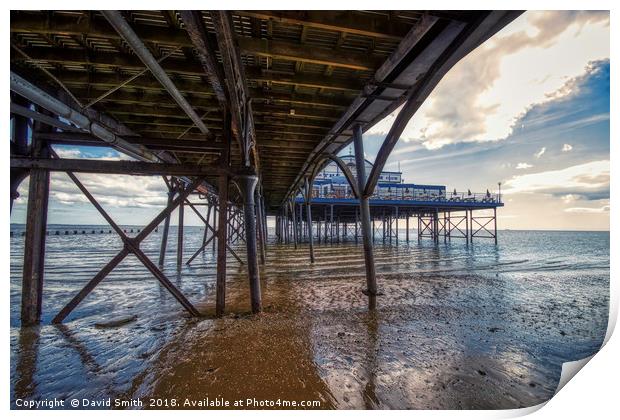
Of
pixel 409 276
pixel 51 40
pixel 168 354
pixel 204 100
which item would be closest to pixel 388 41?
pixel 204 100

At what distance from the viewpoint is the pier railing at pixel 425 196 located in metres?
26.6

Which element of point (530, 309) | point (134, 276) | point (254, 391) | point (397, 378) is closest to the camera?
point (254, 391)

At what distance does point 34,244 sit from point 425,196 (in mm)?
30965

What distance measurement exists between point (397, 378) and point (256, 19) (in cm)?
407

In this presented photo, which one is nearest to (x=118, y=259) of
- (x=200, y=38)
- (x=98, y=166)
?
(x=98, y=166)

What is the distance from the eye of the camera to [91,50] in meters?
3.02

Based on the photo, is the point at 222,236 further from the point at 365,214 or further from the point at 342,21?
the point at 342,21

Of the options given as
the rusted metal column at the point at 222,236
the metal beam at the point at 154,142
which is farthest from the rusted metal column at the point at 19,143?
the rusted metal column at the point at 222,236

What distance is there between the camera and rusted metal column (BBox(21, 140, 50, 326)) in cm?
361

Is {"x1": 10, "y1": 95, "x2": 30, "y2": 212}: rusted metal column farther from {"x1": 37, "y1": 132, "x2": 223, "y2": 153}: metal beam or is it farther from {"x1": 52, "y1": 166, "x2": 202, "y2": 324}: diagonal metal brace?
{"x1": 52, "y1": 166, "x2": 202, "y2": 324}: diagonal metal brace

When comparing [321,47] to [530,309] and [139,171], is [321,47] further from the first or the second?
[530,309]

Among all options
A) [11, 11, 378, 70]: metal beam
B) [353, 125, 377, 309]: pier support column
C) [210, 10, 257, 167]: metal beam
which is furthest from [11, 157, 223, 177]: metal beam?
[353, 125, 377, 309]: pier support column

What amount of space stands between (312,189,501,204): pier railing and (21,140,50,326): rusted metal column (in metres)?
22.5

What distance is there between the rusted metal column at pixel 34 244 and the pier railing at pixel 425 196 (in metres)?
22.5
